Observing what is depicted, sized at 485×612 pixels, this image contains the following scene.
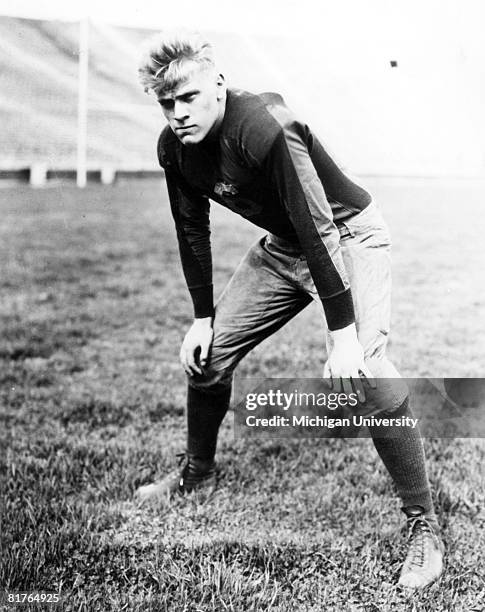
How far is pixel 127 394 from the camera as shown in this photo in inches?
167

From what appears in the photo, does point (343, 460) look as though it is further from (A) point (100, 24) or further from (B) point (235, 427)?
(A) point (100, 24)

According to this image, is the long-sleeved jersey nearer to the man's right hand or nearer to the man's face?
the man's face

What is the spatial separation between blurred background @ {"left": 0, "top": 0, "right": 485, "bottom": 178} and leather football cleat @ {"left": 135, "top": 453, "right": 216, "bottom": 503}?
4.81 feet

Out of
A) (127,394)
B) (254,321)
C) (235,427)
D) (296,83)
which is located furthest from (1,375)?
(296,83)

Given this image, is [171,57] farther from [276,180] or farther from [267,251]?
[267,251]

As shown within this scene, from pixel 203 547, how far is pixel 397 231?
5.94 meters

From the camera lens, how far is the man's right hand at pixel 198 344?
3.02 metres

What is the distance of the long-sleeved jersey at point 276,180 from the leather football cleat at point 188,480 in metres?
1.11

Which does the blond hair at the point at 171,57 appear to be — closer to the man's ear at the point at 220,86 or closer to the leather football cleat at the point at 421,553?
the man's ear at the point at 220,86

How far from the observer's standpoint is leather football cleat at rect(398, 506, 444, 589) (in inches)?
99.4

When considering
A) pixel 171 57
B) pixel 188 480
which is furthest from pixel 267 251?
pixel 188 480

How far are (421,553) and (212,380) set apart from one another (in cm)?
107

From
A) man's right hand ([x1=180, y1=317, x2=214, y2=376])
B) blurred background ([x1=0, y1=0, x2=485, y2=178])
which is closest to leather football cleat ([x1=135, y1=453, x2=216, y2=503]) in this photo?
man's right hand ([x1=180, y1=317, x2=214, y2=376])

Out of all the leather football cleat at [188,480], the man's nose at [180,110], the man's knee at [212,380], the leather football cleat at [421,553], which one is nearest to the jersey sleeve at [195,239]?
the man's knee at [212,380]
